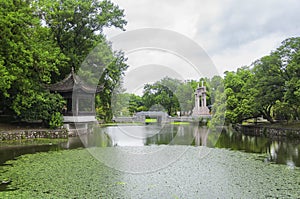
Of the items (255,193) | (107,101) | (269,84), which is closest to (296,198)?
(255,193)

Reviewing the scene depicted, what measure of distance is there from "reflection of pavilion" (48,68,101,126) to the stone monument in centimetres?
1255

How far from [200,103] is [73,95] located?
1633 cm

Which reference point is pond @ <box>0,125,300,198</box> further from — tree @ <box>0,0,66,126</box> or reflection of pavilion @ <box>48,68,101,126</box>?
reflection of pavilion @ <box>48,68,101,126</box>

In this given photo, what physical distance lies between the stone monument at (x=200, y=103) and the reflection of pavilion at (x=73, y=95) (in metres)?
12.5

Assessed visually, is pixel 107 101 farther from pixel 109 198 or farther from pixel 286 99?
pixel 109 198

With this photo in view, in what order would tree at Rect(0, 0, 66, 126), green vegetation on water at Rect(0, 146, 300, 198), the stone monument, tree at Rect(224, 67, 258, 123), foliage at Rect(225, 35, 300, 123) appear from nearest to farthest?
green vegetation on water at Rect(0, 146, 300, 198) → tree at Rect(0, 0, 66, 126) → foliage at Rect(225, 35, 300, 123) → tree at Rect(224, 67, 258, 123) → the stone monument

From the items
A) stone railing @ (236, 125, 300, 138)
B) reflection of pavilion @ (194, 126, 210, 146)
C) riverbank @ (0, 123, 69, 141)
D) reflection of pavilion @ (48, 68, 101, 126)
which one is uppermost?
reflection of pavilion @ (48, 68, 101, 126)

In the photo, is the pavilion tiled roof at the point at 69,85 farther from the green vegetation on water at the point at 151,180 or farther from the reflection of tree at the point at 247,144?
the reflection of tree at the point at 247,144

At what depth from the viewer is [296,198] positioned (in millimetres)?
3965

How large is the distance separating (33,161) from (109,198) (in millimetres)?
3432

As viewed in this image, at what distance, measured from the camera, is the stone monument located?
79.1 feet

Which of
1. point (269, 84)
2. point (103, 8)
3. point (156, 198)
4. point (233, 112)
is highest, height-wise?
point (103, 8)

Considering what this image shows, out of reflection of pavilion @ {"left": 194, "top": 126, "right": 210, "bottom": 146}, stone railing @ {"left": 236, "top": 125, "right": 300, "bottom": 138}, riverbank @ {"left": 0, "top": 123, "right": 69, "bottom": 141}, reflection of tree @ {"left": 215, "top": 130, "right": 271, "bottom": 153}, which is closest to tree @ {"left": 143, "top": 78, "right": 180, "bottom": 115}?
stone railing @ {"left": 236, "top": 125, "right": 300, "bottom": 138}

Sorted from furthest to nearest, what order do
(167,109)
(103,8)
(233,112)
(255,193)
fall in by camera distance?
(167,109)
(233,112)
(103,8)
(255,193)
